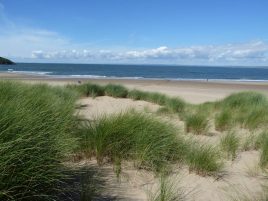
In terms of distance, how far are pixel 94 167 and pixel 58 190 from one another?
112 centimetres

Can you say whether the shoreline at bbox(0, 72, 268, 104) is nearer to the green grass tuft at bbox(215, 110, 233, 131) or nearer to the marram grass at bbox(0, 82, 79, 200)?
the green grass tuft at bbox(215, 110, 233, 131)

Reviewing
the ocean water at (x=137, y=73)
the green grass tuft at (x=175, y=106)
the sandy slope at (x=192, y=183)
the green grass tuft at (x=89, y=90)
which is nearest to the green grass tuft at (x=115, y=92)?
the green grass tuft at (x=89, y=90)

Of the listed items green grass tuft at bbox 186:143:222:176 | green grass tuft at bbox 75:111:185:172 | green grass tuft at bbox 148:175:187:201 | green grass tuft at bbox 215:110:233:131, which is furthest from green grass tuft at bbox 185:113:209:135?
green grass tuft at bbox 148:175:187:201

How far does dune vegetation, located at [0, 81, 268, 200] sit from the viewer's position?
3.23 metres

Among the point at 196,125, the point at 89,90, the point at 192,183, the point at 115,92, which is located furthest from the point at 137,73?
the point at 192,183

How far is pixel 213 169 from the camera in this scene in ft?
16.3

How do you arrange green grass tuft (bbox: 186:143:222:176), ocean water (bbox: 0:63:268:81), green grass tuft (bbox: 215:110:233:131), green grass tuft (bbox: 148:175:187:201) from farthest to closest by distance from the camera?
ocean water (bbox: 0:63:268:81), green grass tuft (bbox: 215:110:233:131), green grass tuft (bbox: 186:143:222:176), green grass tuft (bbox: 148:175:187:201)

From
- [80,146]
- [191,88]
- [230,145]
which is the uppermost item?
[80,146]

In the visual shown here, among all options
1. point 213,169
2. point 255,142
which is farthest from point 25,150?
point 255,142

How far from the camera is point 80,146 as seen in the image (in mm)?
5098

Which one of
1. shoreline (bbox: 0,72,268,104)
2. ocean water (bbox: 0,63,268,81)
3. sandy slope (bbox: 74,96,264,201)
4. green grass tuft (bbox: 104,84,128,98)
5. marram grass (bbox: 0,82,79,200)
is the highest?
marram grass (bbox: 0,82,79,200)

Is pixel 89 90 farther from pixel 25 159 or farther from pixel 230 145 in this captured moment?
pixel 25 159

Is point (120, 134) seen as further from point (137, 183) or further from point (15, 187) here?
point (15, 187)

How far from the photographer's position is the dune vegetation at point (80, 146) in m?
3.23
